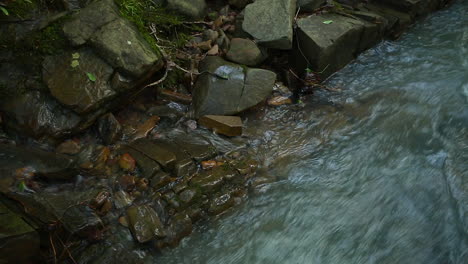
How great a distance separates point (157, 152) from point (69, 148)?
88cm

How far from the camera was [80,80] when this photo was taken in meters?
3.89

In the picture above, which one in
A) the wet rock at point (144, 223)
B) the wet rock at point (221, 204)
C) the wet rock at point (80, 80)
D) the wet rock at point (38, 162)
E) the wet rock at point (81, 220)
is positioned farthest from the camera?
the wet rock at point (80, 80)

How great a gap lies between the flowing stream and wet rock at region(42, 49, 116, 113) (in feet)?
5.29

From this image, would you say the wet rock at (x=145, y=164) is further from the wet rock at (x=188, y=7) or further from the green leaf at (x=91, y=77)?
the wet rock at (x=188, y=7)

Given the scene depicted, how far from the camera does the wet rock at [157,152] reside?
373 centimetres

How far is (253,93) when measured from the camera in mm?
4449

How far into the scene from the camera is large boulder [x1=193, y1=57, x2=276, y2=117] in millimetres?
4355

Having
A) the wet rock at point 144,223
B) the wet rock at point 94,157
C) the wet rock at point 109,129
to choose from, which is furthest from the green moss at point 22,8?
the wet rock at point 144,223

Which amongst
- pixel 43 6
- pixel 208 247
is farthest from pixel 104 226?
pixel 43 6

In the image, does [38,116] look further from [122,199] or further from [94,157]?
[122,199]

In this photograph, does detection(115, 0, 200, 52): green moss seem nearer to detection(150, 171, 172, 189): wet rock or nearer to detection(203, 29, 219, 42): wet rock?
detection(203, 29, 219, 42): wet rock

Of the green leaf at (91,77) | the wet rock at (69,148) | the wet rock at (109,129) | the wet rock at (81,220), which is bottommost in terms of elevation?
the wet rock at (81,220)

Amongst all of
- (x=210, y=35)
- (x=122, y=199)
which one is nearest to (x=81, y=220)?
(x=122, y=199)

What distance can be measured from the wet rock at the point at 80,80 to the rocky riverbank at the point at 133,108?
0.04 feet
